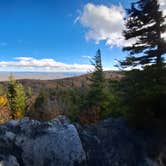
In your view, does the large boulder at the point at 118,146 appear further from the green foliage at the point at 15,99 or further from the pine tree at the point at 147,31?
the green foliage at the point at 15,99

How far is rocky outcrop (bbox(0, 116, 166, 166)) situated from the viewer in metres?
9.84

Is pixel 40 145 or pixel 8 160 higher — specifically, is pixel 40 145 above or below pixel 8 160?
above

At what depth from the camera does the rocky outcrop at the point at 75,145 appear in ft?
32.3

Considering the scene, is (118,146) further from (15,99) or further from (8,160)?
(15,99)

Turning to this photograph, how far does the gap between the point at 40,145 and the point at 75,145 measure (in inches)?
57.0

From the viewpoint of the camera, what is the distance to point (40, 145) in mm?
10086

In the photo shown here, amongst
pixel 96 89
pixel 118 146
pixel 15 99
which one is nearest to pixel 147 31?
pixel 118 146

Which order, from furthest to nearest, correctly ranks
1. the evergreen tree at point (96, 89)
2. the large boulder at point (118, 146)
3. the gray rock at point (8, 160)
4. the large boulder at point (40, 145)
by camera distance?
the evergreen tree at point (96, 89)
the large boulder at point (118, 146)
the large boulder at point (40, 145)
the gray rock at point (8, 160)

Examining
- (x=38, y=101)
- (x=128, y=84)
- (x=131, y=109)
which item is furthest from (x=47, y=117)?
(x=131, y=109)

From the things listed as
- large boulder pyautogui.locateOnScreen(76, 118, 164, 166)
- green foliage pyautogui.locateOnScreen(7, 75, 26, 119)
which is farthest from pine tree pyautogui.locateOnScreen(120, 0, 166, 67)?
green foliage pyautogui.locateOnScreen(7, 75, 26, 119)

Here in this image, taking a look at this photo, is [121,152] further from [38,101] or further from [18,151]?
[38,101]

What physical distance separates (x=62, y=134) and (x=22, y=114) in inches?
1442

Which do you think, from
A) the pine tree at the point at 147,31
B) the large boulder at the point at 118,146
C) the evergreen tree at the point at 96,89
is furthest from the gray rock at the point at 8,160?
the evergreen tree at the point at 96,89

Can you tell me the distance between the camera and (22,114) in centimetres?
4556
